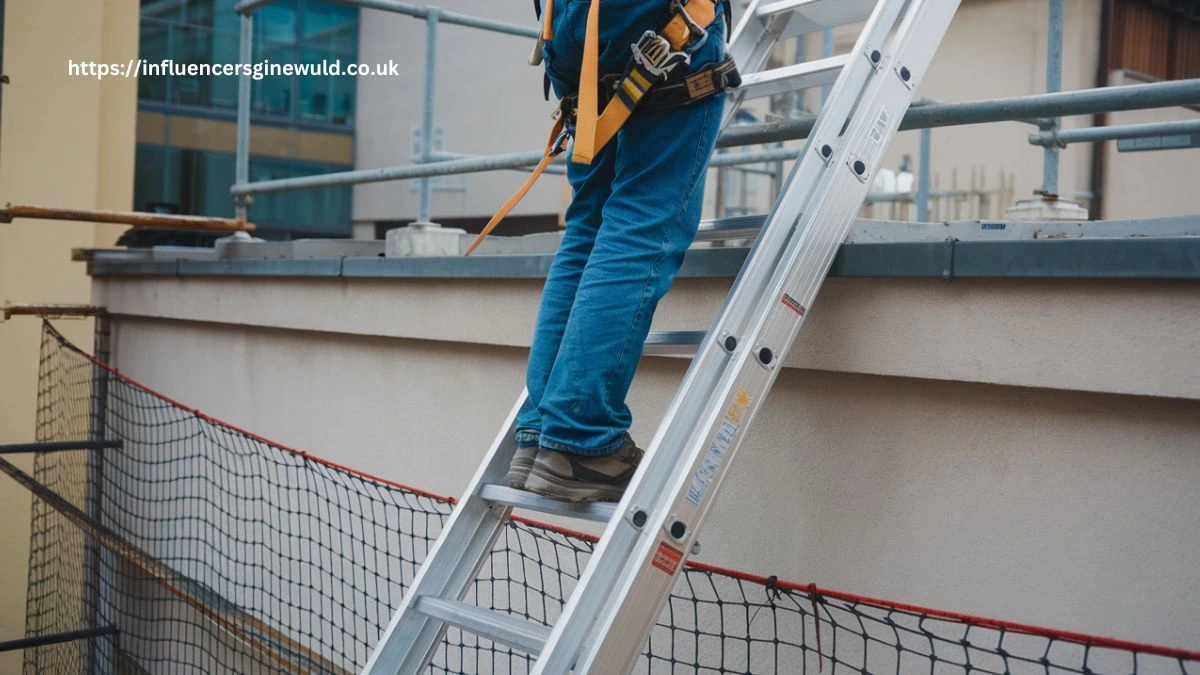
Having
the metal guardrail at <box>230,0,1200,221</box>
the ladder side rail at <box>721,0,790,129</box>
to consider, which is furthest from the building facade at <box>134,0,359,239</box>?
the ladder side rail at <box>721,0,790,129</box>

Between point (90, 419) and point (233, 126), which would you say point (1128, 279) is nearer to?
point (90, 419)

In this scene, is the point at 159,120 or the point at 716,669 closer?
the point at 716,669

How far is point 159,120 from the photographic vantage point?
22594 mm

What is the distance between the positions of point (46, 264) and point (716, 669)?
584 centimetres

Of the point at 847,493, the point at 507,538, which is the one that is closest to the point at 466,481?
the point at 507,538

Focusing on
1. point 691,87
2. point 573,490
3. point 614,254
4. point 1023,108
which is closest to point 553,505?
point 573,490

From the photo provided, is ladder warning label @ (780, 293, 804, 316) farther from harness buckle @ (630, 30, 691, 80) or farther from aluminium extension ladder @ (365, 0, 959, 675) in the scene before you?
harness buckle @ (630, 30, 691, 80)

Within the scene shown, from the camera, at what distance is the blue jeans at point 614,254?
7.65ft

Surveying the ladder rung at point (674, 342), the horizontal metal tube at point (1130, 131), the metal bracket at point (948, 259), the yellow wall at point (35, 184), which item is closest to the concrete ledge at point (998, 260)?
the metal bracket at point (948, 259)

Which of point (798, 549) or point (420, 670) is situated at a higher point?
point (798, 549)

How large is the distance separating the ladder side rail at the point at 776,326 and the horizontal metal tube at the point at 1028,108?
12 centimetres

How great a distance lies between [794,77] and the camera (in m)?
2.70

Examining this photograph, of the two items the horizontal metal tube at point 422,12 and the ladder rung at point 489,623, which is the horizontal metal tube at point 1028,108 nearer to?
the ladder rung at point 489,623

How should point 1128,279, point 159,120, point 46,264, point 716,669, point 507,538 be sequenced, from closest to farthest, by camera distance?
point 1128,279 < point 716,669 < point 507,538 < point 46,264 < point 159,120
